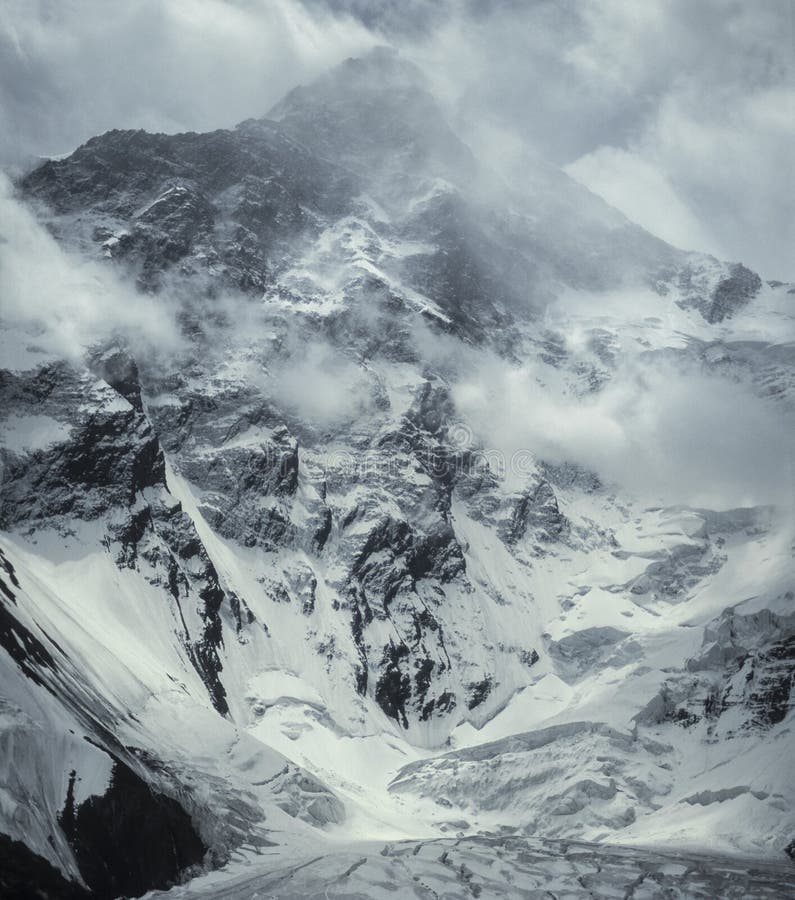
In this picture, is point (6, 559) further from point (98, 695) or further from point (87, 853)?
point (87, 853)

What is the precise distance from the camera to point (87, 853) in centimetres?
10988

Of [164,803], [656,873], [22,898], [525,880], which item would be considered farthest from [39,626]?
[656,873]

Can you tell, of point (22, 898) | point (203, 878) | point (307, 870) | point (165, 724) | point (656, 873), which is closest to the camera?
point (22, 898)

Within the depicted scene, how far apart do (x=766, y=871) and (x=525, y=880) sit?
40.9 metres

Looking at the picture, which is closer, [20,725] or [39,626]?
[20,725]

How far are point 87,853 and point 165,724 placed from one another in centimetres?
6843

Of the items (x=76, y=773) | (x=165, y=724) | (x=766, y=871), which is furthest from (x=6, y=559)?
(x=766, y=871)

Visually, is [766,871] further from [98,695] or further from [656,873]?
[98,695]

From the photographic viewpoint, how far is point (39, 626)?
15975 cm

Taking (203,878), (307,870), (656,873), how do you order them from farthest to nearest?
(656,873) → (307,870) → (203,878)

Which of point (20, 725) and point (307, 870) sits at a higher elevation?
point (20, 725)

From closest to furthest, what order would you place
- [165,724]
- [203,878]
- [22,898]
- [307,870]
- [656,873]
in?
[22,898] < [203,878] < [307,870] < [656,873] < [165,724]

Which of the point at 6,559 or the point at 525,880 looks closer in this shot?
the point at 525,880

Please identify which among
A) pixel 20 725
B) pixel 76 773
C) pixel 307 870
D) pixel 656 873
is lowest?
pixel 656 873
